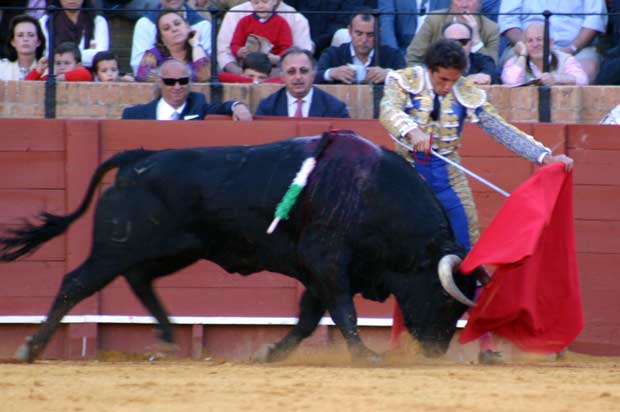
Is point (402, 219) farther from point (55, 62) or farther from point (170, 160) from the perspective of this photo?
point (55, 62)

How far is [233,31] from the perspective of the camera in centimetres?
841

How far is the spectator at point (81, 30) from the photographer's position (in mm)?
Result: 8375

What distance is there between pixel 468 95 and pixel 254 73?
220 cm

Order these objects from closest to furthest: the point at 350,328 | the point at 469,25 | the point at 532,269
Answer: the point at 350,328 → the point at 532,269 → the point at 469,25

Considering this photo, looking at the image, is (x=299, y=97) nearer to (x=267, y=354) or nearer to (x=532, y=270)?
(x=267, y=354)

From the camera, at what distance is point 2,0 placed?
9.36m

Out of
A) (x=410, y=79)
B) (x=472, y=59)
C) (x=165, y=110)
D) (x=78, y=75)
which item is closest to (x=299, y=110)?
(x=165, y=110)

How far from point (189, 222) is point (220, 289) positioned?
1.67 m

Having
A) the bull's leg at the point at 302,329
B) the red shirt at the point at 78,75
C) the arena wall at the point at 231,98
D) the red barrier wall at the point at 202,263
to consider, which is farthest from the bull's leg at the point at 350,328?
the red shirt at the point at 78,75

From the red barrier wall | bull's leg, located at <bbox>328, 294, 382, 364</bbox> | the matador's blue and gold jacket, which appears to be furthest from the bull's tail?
the matador's blue and gold jacket

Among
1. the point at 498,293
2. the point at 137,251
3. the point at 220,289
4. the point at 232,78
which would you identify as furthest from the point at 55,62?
the point at 498,293

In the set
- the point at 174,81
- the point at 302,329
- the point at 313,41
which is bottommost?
the point at 302,329

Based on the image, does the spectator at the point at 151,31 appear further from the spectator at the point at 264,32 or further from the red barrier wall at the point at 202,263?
the red barrier wall at the point at 202,263

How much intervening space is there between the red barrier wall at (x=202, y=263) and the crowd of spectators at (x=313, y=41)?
1.41 ft
